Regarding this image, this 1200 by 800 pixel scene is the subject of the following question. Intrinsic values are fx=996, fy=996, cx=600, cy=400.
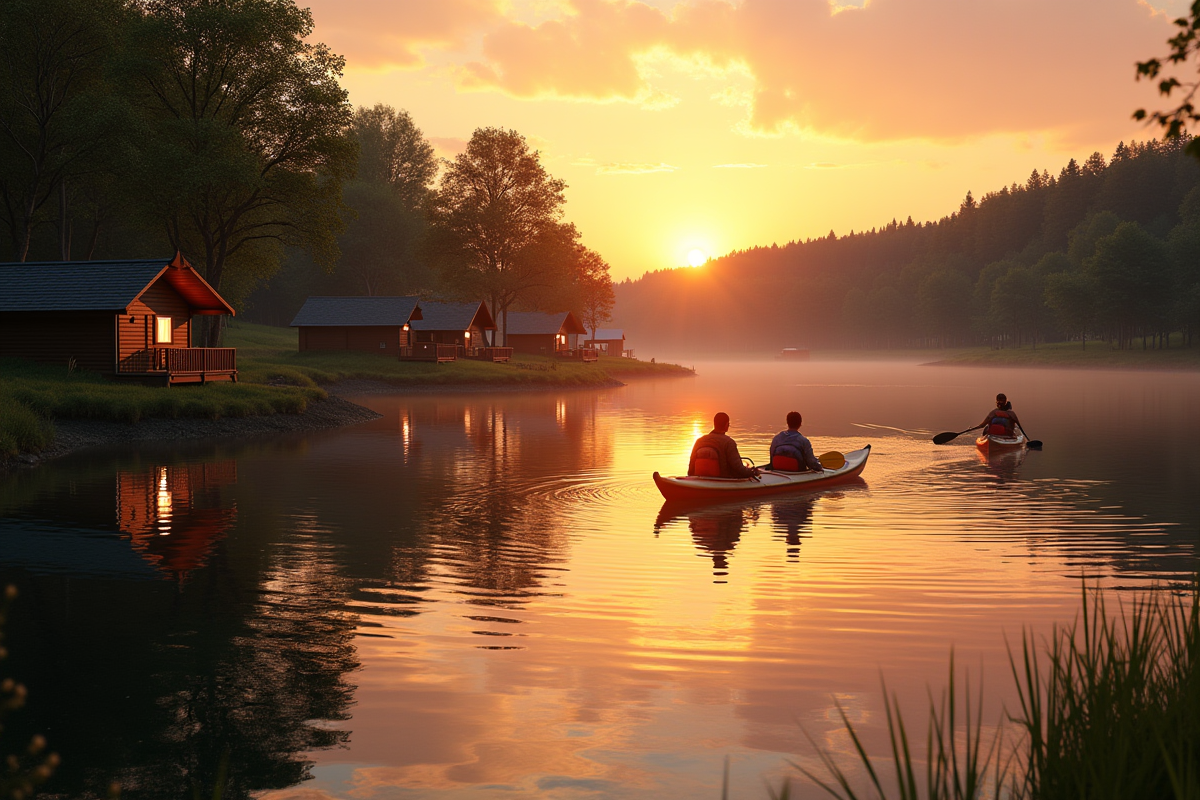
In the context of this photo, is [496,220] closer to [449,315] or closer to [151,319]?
[449,315]

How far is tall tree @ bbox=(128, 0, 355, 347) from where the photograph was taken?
1962 inches

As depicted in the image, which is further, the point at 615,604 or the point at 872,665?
the point at 615,604

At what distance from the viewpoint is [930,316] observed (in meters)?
191

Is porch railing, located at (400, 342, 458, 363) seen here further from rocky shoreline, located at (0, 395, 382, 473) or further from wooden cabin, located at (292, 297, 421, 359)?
rocky shoreline, located at (0, 395, 382, 473)

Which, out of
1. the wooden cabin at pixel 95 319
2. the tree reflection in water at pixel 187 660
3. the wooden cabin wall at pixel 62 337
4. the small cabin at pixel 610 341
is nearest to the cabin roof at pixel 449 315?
the wooden cabin at pixel 95 319

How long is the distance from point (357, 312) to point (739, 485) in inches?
2587

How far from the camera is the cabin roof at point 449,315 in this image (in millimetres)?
88000

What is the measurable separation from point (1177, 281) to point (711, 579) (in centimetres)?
12390

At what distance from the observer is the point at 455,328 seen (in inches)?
3457

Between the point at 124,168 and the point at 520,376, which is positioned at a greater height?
the point at 124,168

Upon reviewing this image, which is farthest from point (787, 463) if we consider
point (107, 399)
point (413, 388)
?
point (413, 388)

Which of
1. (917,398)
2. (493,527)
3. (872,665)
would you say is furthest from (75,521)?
(917,398)

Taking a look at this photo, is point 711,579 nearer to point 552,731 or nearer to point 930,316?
point 552,731

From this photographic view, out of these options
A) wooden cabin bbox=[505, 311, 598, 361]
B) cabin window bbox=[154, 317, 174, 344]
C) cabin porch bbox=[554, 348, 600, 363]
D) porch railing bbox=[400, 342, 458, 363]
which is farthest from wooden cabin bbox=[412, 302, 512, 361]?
cabin window bbox=[154, 317, 174, 344]
